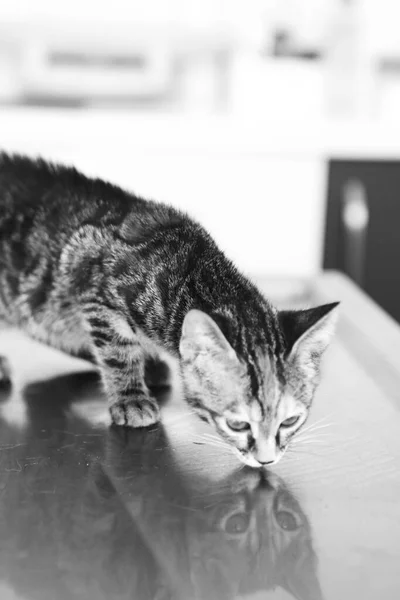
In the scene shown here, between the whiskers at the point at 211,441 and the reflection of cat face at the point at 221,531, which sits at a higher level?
the reflection of cat face at the point at 221,531

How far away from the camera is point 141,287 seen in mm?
1198

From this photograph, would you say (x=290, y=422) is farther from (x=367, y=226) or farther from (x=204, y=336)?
(x=367, y=226)

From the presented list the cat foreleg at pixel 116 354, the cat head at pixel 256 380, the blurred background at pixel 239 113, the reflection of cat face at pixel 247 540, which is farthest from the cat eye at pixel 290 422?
the blurred background at pixel 239 113

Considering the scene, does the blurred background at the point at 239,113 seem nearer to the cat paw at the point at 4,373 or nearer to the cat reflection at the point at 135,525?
the cat paw at the point at 4,373

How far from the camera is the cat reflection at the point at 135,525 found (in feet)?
2.23

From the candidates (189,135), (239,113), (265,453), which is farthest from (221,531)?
(239,113)

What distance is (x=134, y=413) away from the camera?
3.53 ft

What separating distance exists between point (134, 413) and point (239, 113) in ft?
5.81

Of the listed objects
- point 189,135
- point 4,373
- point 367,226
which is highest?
point 189,135

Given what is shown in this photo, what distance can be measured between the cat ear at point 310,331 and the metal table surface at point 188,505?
0.11 m

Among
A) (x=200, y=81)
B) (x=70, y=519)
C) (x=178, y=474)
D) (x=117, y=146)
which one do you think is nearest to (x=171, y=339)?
(x=178, y=474)

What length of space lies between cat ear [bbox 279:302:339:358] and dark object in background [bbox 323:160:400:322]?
4.84ft

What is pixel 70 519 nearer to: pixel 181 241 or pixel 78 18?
pixel 181 241

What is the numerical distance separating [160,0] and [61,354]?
6.32 ft
